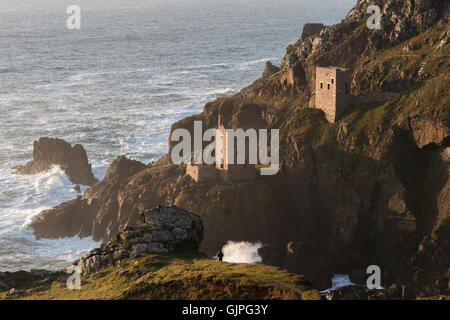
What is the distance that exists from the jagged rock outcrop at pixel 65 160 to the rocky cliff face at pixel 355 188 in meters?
16.7

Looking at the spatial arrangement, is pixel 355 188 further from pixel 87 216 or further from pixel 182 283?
pixel 182 283

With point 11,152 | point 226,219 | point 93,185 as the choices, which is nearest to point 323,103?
point 226,219

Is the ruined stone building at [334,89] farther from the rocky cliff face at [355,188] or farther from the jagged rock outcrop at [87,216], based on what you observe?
the jagged rock outcrop at [87,216]

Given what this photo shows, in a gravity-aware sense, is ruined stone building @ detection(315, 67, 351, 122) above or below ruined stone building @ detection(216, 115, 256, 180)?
above

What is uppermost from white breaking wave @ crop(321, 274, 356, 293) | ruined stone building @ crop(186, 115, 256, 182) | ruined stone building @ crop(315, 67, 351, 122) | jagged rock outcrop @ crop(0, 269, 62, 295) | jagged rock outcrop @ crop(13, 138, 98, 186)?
ruined stone building @ crop(315, 67, 351, 122)

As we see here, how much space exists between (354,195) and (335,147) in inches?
300

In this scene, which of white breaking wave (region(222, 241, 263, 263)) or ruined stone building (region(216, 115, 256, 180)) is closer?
white breaking wave (region(222, 241, 263, 263))

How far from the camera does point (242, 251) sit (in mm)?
81812

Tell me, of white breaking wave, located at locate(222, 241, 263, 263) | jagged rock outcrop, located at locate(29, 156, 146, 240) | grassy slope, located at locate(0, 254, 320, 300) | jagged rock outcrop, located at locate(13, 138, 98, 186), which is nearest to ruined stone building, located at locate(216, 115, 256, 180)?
white breaking wave, located at locate(222, 241, 263, 263)

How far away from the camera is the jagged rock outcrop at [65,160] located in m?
117

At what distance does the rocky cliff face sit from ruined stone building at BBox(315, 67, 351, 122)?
1.46m

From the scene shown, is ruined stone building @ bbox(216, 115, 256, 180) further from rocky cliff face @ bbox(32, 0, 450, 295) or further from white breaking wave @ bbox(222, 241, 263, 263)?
white breaking wave @ bbox(222, 241, 263, 263)

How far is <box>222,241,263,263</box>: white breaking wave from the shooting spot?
7988cm
